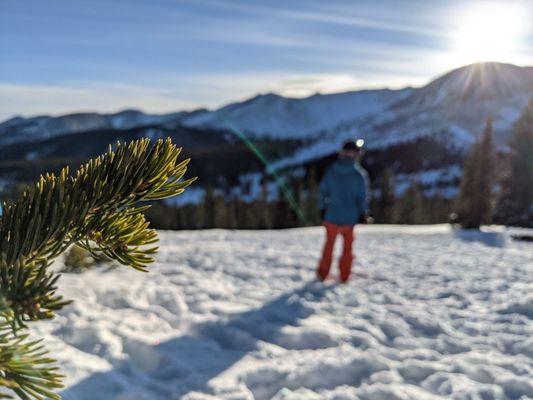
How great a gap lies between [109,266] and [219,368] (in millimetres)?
3743

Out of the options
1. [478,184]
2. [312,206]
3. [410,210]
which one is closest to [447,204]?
[410,210]

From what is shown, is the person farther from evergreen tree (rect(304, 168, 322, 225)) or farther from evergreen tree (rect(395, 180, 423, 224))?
evergreen tree (rect(304, 168, 322, 225))

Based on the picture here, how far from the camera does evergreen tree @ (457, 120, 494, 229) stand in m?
22.3

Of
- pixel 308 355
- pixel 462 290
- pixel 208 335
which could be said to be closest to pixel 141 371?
pixel 208 335

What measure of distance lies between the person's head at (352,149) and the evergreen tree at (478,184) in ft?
56.5

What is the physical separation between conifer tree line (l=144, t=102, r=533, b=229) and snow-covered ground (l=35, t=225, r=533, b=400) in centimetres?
1613

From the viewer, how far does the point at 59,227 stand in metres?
1.11

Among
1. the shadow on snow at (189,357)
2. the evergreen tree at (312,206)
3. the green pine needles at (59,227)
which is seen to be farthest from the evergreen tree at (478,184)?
the evergreen tree at (312,206)

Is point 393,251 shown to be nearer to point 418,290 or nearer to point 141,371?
point 418,290

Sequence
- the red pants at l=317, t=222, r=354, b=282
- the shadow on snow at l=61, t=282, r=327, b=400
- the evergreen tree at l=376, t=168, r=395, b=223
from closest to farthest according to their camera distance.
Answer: the shadow on snow at l=61, t=282, r=327, b=400, the red pants at l=317, t=222, r=354, b=282, the evergreen tree at l=376, t=168, r=395, b=223

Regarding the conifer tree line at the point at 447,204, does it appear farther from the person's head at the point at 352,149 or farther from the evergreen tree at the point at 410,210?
the person's head at the point at 352,149

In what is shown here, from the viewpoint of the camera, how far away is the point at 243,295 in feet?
18.5

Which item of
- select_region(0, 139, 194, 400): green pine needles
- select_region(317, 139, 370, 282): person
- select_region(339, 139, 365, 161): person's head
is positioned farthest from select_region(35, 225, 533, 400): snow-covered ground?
select_region(0, 139, 194, 400): green pine needles

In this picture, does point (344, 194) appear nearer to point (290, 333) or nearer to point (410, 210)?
point (290, 333)
